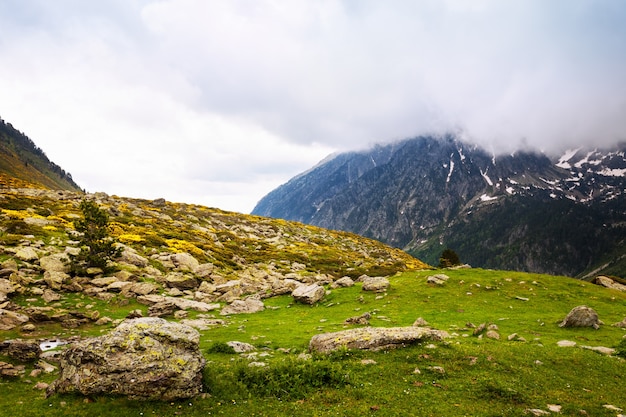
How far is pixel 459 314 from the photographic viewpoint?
34062 millimetres

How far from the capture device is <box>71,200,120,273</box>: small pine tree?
1512 inches

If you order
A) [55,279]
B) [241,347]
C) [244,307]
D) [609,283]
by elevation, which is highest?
[55,279]

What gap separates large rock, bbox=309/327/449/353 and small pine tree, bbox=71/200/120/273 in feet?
101

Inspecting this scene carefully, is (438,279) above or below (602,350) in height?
above

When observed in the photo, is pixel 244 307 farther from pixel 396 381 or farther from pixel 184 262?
pixel 396 381

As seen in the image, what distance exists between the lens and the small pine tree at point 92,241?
126 feet

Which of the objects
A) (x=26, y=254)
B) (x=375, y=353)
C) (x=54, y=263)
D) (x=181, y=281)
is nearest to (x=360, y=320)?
(x=375, y=353)

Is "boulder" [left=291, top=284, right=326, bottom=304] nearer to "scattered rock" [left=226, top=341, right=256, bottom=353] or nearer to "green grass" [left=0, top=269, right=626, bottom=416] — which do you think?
"green grass" [left=0, top=269, right=626, bottom=416]

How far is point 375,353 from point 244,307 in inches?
913

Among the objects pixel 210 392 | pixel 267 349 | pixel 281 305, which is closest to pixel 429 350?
pixel 267 349

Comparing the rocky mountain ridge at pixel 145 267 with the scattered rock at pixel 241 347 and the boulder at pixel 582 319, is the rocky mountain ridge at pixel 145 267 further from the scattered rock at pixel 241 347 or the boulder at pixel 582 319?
the boulder at pixel 582 319

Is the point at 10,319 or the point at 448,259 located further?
the point at 448,259

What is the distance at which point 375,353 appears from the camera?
1917 cm

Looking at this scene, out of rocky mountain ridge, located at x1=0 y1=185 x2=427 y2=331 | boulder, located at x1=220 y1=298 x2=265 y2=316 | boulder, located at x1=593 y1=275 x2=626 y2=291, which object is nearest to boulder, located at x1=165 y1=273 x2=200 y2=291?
rocky mountain ridge, located at x1=0 y1=185 x2=427 y2=331
